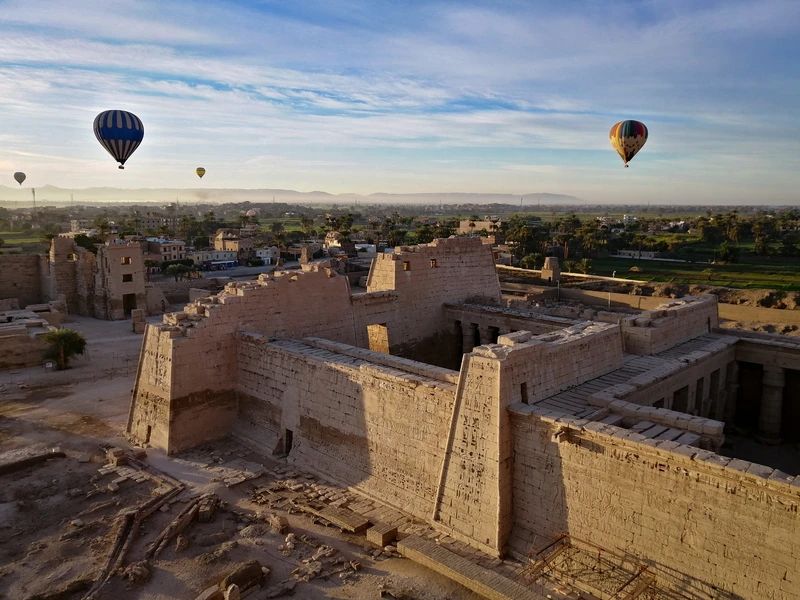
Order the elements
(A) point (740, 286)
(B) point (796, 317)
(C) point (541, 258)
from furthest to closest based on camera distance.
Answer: (C) point (541, 258)
(A) point (740, 286)
(B) point (796, 317)

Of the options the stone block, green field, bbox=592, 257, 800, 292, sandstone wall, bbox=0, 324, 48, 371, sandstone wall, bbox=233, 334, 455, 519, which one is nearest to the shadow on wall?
sandstone wall, bbox=233, 334, 455, 519

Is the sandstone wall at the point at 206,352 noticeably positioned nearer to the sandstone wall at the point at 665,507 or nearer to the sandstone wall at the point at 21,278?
the sandstone wall at the point at 665,507

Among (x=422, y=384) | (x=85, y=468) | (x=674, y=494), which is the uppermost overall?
(x=422, y=384)

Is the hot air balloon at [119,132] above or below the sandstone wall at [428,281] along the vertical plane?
above

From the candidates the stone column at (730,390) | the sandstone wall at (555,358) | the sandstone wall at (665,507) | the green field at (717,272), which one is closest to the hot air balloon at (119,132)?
the sandstone wall at (555,358)

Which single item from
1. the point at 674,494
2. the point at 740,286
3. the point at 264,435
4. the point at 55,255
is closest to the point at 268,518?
the point at 264,435

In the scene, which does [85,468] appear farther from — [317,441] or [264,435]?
[317,441]

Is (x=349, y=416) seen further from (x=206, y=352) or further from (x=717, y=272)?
(x=717, y=272)
